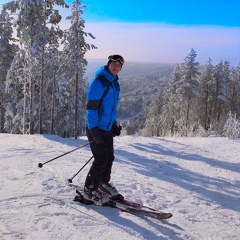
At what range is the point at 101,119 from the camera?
510 centimetres

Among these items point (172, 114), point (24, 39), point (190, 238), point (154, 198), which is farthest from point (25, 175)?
point (172, 114)

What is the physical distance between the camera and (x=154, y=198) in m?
5.75

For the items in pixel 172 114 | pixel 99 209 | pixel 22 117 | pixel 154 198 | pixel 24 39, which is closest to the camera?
pixel 99 209

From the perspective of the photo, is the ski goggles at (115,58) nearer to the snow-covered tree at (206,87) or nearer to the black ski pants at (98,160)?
the black ski pants at (98,160)

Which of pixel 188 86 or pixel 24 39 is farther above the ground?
pixel 24 39

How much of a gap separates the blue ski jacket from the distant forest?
871 cm

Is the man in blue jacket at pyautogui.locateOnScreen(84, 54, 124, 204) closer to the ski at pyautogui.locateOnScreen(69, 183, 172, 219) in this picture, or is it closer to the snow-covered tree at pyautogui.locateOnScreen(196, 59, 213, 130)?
the ski at pyautogui.locateOnScreen(69, 183, 172, 219)

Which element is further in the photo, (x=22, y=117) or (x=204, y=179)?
(x=22, y=117)

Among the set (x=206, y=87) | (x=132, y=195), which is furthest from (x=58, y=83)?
(x=206, y=87)

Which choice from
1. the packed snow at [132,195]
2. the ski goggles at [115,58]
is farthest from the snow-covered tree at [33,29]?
the ski goggles at [115,58]

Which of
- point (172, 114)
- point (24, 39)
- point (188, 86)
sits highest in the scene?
point (24, 39)

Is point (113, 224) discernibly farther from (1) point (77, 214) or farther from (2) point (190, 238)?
(2) point (190, 238)

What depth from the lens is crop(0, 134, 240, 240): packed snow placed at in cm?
425

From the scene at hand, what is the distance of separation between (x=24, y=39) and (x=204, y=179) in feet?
58.3
